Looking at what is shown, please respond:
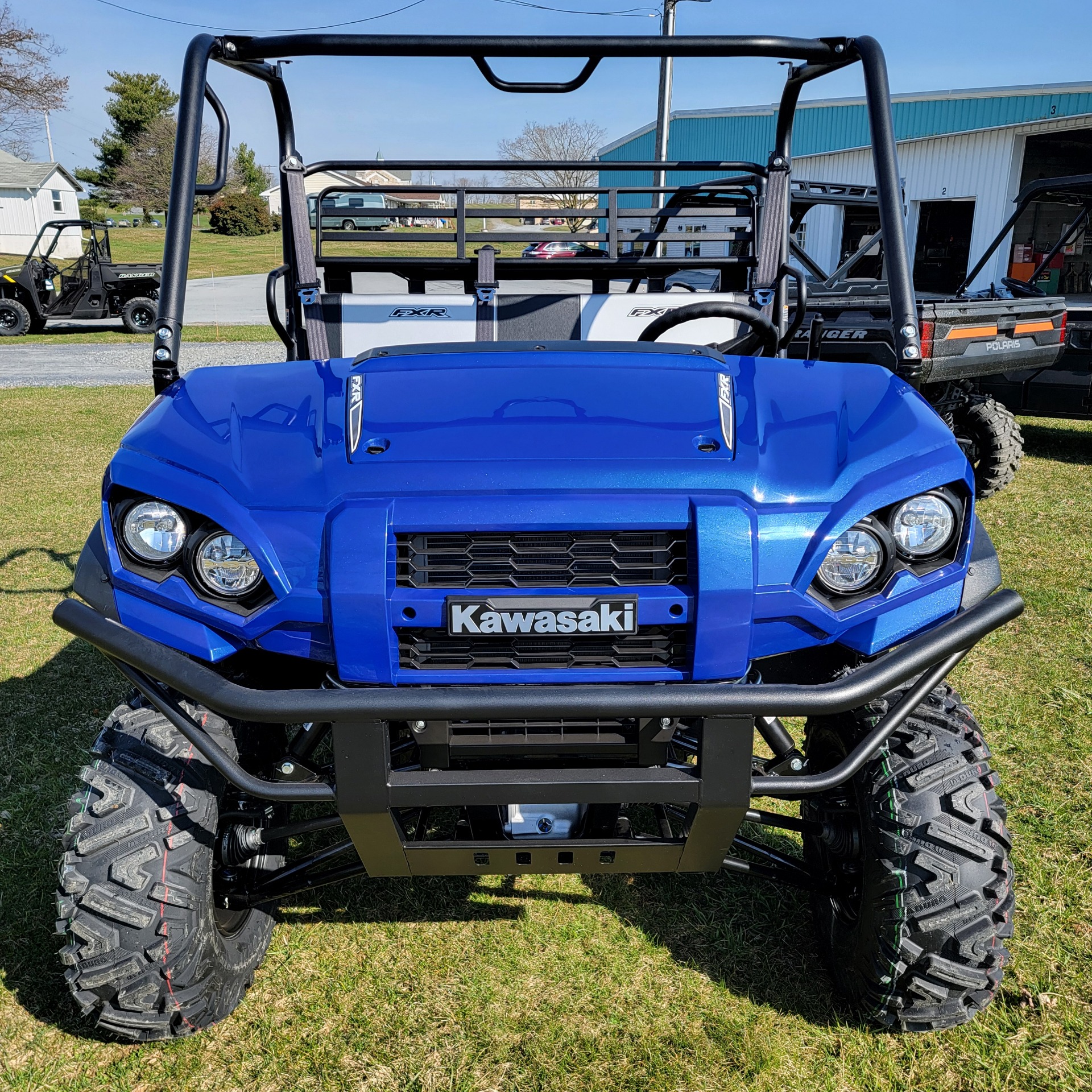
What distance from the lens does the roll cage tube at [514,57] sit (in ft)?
7.45

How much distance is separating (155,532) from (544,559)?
2.47 feet

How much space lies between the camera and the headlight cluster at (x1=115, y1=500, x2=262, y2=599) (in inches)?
73.2

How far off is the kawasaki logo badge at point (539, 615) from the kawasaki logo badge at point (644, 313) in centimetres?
178

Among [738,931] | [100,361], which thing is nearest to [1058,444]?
[738,931]

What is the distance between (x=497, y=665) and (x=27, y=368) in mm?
13367

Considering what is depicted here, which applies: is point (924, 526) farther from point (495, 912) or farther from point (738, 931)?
point (495, 912)

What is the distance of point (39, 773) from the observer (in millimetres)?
3328

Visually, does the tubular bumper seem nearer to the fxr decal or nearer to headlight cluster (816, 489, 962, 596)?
headlight cluster (816, 489, 962, 596)

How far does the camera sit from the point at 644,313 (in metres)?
3.31

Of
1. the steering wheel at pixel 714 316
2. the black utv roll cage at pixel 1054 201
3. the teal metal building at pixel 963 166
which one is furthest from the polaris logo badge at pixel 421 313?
the teal metal building at pixel 963 166

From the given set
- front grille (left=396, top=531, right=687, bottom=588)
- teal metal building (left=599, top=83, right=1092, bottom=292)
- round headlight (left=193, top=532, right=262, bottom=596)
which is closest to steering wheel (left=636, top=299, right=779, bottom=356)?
front grille (left=396, top=531, right=687, bottom=588)

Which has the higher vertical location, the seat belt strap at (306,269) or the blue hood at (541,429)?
the seat belt strap at (306,269)

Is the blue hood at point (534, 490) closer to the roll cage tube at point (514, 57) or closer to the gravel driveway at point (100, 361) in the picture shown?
the roll cage tube at point (514, 57)

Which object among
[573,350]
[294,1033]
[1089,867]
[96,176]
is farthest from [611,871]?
[96,176]
